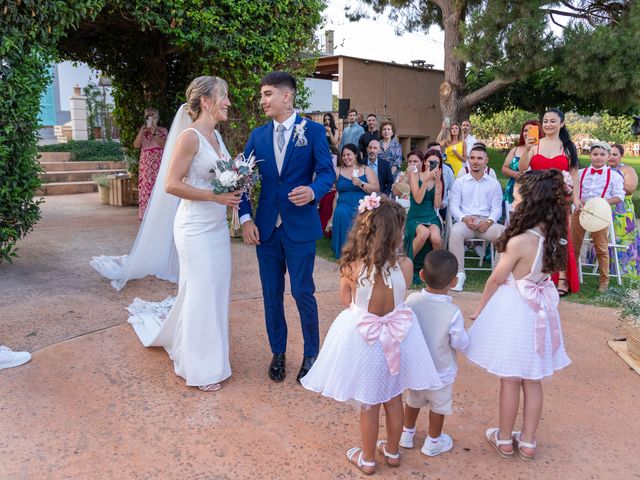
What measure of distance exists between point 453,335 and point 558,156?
155 inches

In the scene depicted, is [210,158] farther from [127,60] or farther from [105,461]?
[127,60]

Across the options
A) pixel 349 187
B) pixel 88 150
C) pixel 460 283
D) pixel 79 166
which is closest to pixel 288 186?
pixel 460 283

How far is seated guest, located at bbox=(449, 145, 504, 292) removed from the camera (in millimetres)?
6559

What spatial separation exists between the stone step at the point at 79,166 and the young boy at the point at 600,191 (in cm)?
1400

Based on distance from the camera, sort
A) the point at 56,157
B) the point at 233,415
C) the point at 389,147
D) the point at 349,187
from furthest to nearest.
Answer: the point at 56,157, the point at 389,147, the point at 349,187, the point at 233,415

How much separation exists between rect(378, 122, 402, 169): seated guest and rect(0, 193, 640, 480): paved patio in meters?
3.91

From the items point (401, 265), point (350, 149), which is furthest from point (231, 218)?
point (401, 265)

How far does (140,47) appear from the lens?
1019 centimetres

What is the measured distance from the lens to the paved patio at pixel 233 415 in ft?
9.48

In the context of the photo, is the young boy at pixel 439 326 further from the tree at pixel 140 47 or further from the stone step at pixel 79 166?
the stone step at pixel 79 166

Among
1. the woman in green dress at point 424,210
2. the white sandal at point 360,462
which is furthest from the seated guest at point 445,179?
the white sandal at point 360,462

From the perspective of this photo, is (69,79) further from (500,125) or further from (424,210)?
(500,125)

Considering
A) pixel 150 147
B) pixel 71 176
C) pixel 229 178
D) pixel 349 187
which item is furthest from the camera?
pixel 71 176

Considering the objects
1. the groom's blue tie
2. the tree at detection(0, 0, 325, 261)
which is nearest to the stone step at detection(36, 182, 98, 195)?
the tree at detection(0, 0, 325, 261)
